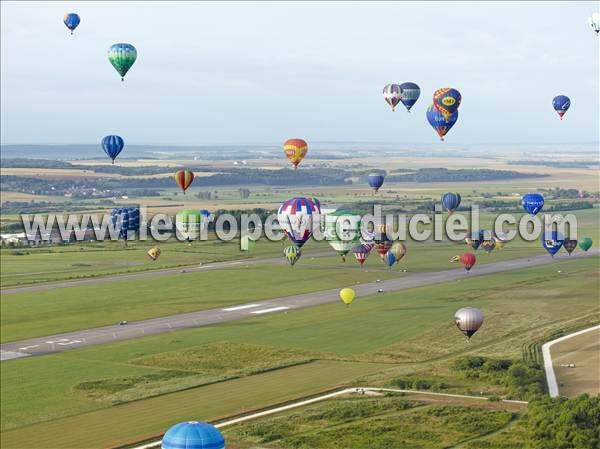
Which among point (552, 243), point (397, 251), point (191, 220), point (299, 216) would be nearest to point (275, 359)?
point (299, 216)

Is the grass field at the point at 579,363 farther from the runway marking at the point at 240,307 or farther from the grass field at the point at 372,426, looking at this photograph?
the runway marking at the point at 240,307

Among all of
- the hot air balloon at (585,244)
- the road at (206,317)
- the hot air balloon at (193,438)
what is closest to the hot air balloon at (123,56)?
the road at (206,317)

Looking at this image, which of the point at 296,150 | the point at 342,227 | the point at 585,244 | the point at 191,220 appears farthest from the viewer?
the point at 585,244

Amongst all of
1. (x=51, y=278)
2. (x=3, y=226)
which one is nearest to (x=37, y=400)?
(x=51, y=278)

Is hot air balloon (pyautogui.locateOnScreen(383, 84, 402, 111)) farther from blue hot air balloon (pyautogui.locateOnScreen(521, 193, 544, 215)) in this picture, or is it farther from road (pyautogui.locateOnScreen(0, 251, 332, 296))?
road (pyautogui.locateOnScreen(0, 251, 332, 296))

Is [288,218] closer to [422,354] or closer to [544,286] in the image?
[422,354]

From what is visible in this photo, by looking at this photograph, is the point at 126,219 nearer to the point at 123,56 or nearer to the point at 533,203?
the point at 123,56
